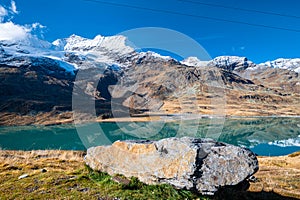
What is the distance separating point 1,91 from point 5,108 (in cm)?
4202

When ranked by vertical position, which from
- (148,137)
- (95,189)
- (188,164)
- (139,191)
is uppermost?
(188,164)

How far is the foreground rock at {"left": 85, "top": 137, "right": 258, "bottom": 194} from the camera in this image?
830 cm

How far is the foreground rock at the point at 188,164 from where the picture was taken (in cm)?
830

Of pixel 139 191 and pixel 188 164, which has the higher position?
pixel 188 164

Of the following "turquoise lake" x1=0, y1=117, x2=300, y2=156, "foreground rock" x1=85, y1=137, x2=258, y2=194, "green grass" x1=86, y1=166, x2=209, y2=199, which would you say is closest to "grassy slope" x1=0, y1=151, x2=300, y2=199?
"green grass" x1=86, y1=166, x2=209, y2=199

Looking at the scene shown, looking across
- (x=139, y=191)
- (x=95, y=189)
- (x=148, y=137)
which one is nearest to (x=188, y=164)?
(x=139, y=191)

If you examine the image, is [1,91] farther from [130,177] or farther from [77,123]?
[130,177]

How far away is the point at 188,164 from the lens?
845cm

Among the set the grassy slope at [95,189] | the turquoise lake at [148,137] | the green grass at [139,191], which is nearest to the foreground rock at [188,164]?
the green grass at [139,191]

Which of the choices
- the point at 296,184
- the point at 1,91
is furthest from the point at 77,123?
the point at 296,184

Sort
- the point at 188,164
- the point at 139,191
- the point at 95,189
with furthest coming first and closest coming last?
Answer: the point at 95,189 → the point at 139,191 → the point at 188,164

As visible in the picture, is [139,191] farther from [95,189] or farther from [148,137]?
[148,137]

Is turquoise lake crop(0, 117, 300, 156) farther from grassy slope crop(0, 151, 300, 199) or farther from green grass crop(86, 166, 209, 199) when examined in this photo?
green grass crop(86, 166, 209, 199)

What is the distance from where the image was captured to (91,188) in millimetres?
9039
